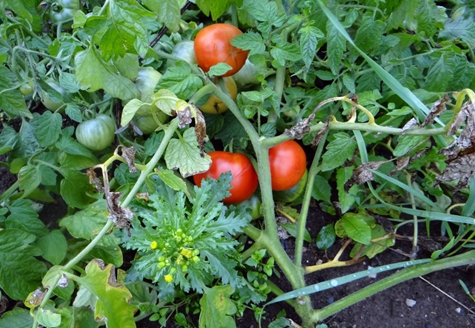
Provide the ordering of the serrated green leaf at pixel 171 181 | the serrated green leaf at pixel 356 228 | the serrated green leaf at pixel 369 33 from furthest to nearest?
1. the serrated green leaf at pixel 356 228
2. the serrated green leaf at pixel 369 33
3. the serrated green leaf at pixel 171 181

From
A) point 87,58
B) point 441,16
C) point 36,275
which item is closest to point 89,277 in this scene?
point 36,275

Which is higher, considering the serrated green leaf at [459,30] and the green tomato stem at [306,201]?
the serrated green leaf at [459,30]

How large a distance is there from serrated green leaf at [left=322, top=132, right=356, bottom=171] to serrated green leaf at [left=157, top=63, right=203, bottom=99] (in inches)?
14.5

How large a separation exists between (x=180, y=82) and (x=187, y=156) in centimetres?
20

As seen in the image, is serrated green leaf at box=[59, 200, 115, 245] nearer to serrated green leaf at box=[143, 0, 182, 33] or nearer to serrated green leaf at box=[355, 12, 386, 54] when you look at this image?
serrated green leaf at box=[143, 0, 182, 33]

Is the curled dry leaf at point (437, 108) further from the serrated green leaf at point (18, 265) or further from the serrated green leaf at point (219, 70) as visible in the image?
the serrated green leaf at point (18, 265)

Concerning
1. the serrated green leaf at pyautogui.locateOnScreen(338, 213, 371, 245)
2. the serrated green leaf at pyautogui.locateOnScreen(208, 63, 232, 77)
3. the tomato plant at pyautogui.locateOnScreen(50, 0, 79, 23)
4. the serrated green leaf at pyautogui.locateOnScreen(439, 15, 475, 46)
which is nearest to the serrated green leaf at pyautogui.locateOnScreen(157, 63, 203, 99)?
the serrated green leaf at pyautogui.locateOnScreen(208, 63, 232, 77)

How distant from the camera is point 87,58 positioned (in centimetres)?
93

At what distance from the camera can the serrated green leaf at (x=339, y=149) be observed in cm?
110

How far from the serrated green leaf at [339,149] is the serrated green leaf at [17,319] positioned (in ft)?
2.69

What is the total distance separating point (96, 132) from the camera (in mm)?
1182

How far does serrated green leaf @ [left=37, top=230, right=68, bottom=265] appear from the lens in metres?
1.10

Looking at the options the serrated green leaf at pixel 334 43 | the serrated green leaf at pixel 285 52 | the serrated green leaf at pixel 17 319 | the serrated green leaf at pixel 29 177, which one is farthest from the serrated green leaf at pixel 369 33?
the serrated green leaf at pixel 17 319

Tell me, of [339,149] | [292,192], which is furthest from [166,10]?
[292,192]
